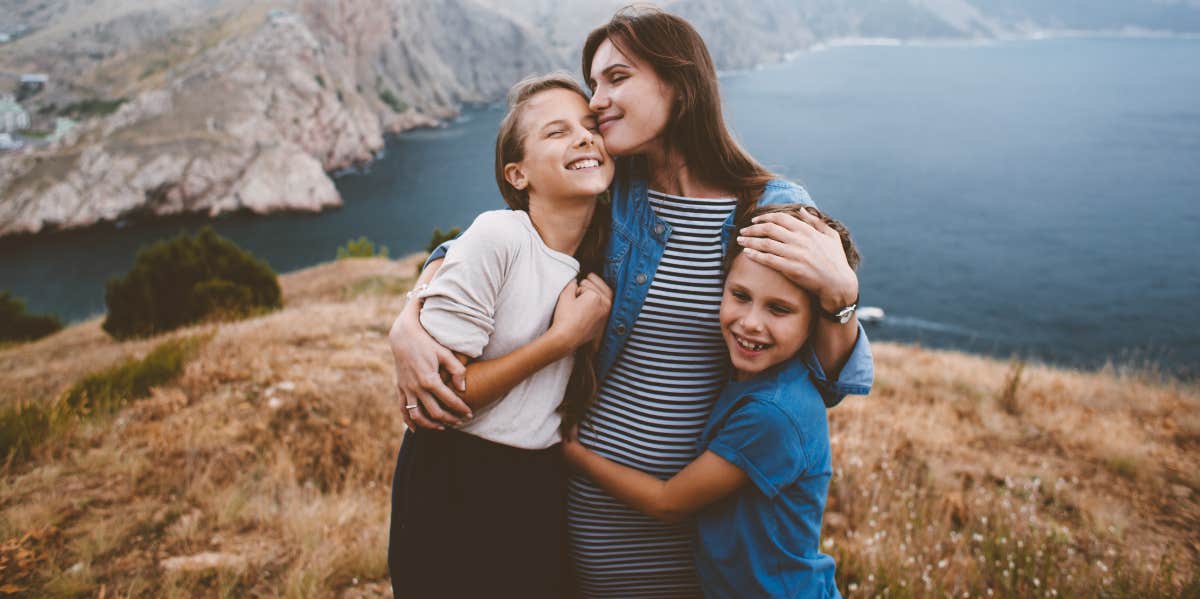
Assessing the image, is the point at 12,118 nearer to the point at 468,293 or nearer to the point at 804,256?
the point at 468,293

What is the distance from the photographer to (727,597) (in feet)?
6.10

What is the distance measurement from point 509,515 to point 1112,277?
2118 inches

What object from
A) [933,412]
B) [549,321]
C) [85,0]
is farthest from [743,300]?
[85,0]

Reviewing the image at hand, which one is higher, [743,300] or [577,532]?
[743,300]

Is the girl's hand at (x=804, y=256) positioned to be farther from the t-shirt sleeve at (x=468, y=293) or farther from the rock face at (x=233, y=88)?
the rock face at (x=233, y=88)

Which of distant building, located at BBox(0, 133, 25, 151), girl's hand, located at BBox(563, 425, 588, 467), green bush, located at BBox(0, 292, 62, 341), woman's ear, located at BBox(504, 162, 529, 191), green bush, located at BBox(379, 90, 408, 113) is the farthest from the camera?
green bush, located at BBox(379, 90, 408, 113)

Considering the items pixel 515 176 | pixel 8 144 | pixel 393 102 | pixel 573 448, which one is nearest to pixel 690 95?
pixel 515 176

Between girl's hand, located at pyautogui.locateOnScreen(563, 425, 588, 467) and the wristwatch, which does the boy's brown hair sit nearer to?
the wristwatch

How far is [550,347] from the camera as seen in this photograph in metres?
1.83

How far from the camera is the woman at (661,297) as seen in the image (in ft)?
6.54

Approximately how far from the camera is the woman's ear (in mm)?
2102

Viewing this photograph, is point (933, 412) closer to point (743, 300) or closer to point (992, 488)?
point (992, 488)

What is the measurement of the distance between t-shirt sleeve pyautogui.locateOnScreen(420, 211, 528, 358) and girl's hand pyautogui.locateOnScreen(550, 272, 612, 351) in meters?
0.22

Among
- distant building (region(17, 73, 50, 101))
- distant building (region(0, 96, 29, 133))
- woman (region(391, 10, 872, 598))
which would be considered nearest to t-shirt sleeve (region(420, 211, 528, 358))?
woman (region(391, 10, 872, 598))
